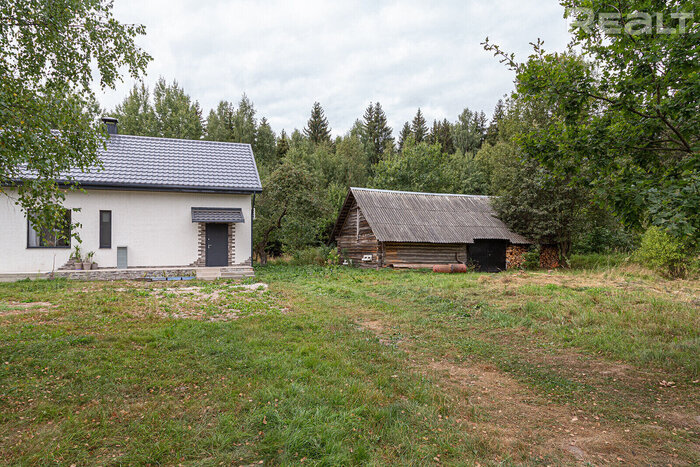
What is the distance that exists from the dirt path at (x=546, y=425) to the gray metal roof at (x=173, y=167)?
42.6 ft

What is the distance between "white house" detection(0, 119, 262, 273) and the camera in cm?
1358

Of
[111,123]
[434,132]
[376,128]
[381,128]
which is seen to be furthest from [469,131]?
[111,123]

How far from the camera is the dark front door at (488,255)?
20.2m

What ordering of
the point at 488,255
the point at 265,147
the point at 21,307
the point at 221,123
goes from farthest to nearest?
1. the point at 265,147
2. the point at 221,123
3. the point at 488,255
4. the point at 21,307

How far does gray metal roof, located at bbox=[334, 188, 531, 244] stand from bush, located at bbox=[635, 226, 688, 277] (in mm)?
5766

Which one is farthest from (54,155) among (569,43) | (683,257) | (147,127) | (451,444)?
(147,127)

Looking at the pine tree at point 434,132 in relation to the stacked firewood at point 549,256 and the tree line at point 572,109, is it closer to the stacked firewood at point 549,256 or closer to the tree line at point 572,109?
the stacked firewood at point 549,256

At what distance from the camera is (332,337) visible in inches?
241

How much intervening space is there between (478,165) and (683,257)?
2310 cm

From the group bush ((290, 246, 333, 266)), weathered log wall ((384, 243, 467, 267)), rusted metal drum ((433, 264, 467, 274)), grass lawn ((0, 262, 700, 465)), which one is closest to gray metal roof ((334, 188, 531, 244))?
weathered log wall ((384, 243, 467, 267))

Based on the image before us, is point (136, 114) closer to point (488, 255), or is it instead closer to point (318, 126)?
point (318, 126)

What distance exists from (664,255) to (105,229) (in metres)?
22.1

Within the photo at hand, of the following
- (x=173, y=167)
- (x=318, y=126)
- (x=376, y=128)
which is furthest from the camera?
(x=376, y=128)

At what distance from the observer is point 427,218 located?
20609 millimetres
